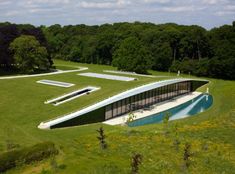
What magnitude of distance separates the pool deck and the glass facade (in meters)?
0.78

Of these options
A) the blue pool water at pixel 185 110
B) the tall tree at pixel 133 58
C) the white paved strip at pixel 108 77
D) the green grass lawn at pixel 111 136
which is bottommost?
the blue pool water at pixel 185 110

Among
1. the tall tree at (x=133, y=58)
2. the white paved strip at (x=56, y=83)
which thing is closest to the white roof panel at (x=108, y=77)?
the white paved strip at (x=56, y=83)

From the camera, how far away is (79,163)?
59.1ft

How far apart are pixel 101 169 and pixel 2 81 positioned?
35588 mm

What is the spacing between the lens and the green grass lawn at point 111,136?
19.0 metres

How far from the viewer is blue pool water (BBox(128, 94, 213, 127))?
1454 inches

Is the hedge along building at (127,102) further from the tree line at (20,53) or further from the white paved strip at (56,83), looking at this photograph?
the tree line at (20,53)

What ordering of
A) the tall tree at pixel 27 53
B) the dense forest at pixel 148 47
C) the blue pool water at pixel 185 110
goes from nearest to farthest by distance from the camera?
the blue pool water at pixel 185 110, the tall tree at pixel 27 53, the dense forest at pixel 148 47

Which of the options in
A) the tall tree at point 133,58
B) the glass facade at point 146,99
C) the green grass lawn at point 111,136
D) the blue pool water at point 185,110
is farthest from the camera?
the tall tree at point 133,58

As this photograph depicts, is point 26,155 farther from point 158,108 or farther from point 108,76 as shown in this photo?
point 108,76

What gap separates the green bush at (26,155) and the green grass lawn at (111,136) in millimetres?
381

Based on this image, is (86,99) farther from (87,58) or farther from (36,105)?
(87,58)

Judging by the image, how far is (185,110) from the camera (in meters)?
42.8

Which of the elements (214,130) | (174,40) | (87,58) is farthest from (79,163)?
(87,58)
